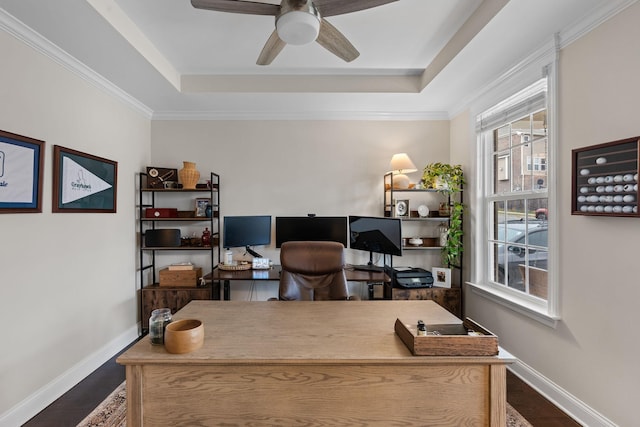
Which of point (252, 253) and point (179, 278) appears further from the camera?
point (252, 253)

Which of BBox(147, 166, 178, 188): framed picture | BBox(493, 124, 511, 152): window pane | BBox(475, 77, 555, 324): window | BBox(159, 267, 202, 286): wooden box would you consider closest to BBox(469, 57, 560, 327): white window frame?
BBox(475, 77, 555, 324): window

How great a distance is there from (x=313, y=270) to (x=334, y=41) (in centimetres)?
168

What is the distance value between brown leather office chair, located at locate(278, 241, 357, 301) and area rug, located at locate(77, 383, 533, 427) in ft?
4.33

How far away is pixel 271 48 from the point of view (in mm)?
2045

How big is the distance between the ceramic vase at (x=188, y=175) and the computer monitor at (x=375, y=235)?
1857mm

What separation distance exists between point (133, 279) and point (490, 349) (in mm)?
3463

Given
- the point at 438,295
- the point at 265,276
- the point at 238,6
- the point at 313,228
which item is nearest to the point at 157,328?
the point at 238,6

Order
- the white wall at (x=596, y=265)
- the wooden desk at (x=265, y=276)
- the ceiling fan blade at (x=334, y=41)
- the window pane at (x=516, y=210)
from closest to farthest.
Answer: the white wall at (x=596, y=265), the ceiling fan blade at (x=334, y=41), the window pane at (x=516, y=210), the wooden desk at (x=265, y=276)

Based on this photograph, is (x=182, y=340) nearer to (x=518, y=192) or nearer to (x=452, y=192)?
(x=518, y=192)

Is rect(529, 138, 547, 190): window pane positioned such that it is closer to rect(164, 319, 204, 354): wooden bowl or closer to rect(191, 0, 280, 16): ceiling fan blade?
rect(191, 0, 280, 16): ceiling fan blade

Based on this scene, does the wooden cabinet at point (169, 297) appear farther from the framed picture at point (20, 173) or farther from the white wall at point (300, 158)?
the framed picture at point (20, 173)

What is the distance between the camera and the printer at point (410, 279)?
3229 mm

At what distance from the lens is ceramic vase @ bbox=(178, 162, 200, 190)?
3.43 metres

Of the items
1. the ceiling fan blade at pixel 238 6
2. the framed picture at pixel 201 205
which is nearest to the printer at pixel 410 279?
the framed picture at pixel 201 205
